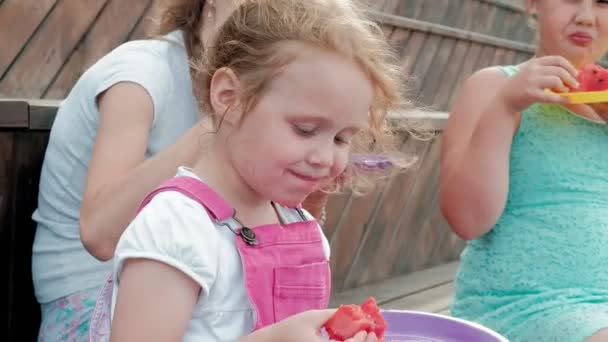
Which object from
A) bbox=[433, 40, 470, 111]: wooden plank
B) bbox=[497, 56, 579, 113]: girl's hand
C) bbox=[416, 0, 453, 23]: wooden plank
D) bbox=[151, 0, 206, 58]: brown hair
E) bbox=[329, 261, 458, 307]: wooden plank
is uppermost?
bbox=[497, 56, 579, 113]: girl's hand

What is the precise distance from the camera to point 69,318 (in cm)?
184

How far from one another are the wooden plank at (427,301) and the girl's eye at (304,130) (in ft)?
6.58

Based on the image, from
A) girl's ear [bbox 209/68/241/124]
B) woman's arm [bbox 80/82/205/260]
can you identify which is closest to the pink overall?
girl's ear [bbox 209/68/241/124]

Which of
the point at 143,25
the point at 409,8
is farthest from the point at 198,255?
the point at 409,8

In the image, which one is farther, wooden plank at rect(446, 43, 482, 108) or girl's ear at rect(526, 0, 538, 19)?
wooden plank at rect(446, 43, 482, 108)

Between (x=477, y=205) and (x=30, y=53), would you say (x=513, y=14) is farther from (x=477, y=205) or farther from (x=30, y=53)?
(x=477, y=205)

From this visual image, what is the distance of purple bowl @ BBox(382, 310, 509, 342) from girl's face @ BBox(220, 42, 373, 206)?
9.6 inches

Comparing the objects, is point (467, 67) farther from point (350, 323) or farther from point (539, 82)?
point (350, 323)

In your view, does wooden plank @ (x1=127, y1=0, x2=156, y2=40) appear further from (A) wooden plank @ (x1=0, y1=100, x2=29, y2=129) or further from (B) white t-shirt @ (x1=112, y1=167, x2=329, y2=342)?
(B) white t-shirt @ (x1=112, y1=167, x2=329, y2=342)

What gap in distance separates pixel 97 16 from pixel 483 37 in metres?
2.59

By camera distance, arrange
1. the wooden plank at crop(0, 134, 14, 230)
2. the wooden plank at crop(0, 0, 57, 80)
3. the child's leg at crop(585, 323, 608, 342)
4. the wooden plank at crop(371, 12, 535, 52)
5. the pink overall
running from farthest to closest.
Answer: the wooden plank at crop(371, 12, 535, 52), the wooden plank at crop(0, 0, 57, 80), the wooden plank at crop(0, 134, 14, 230), the child's leg at crop(585, 323, 608, 342), the pink overall

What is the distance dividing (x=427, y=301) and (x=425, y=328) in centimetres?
209

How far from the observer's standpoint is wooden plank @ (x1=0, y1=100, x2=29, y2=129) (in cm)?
184

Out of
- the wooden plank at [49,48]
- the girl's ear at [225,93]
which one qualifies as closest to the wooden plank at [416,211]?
the wooden plank at [49,48]
